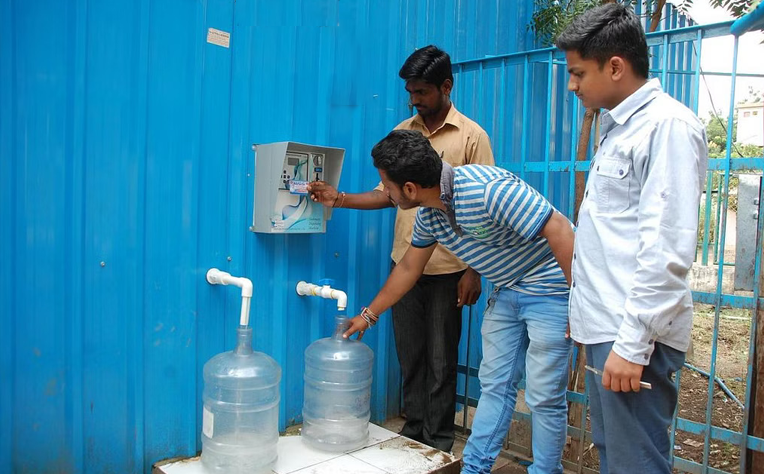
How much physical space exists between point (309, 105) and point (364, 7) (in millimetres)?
771

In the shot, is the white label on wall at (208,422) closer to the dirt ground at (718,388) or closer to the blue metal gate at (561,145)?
the blue metal gate at (561,145)

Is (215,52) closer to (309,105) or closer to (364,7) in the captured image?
(309,105)

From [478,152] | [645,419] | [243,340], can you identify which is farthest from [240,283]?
[645,419]

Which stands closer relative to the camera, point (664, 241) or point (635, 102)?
point (664, 241)

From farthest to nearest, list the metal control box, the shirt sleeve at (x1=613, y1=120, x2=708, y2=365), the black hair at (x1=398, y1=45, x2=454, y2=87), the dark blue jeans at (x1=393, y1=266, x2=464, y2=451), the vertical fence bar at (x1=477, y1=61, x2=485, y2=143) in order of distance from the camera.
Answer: the vertical fence bar at (x1=477, y1=61, x2=485, y2=143)
the dark blue jeans at (x1=393, y1=266, x2=464, y2=451)
the black hair at (x1=398, y1=45, x2=454, y2=87)
the metal control box
the shirt sleeve at (x1=613, y1=120, x2=708, y2=365)

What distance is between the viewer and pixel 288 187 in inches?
133

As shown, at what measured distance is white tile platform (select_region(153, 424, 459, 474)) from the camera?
10.3 feet

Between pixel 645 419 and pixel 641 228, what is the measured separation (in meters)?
0.60

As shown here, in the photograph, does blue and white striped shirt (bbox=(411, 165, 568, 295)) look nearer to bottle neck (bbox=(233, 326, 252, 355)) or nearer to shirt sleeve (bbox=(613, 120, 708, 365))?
shirt sleeve (bbox=(613, 120, 708, 365))

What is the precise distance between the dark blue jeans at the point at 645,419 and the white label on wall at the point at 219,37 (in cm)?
236

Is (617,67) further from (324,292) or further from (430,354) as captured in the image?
(430,354)

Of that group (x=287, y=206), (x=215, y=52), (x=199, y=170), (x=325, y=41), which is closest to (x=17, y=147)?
(x=199, y=170)

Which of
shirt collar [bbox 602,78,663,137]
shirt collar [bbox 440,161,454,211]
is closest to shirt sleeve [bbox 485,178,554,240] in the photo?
shirt collar [bbox 440,161,454,211]

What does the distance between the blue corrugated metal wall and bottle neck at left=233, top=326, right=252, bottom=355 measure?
0.77 ft
